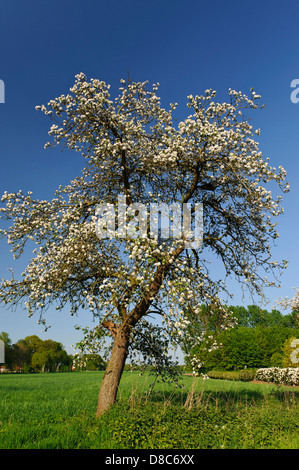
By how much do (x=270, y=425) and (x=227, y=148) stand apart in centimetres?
920

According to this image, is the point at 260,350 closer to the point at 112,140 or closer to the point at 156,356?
the point at 156,356

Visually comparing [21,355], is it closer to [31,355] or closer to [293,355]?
[31,355]

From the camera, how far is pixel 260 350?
63.0 m

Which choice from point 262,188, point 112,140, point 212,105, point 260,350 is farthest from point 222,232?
point 260,350

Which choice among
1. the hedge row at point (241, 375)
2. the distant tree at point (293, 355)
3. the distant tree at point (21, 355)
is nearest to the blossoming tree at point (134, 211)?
the distant tree at point (293, 355)

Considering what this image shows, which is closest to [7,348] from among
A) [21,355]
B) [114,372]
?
[21,355]

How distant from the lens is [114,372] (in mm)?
10766

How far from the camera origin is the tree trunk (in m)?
10.5

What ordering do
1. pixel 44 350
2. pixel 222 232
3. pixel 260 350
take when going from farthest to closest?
pixel 44 350, pixel 260 350, pixel 222 232

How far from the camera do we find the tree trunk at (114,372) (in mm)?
10508

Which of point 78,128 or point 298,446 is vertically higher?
point 78,128

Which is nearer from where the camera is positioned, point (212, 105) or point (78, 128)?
point (212, 105)

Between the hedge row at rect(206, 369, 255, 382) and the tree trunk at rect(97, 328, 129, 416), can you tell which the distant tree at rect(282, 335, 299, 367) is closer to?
the hedge row at rect(206, 369, 255, 382)
